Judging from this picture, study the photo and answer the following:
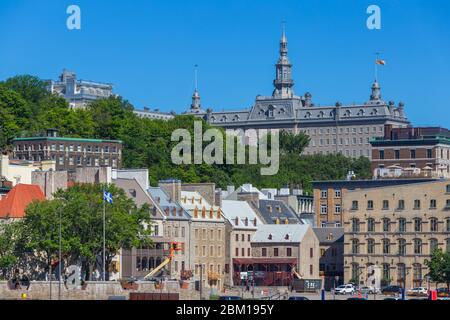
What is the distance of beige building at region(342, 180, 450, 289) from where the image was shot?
140m

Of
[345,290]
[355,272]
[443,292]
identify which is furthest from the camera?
[355,272]

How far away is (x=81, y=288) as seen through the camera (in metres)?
106

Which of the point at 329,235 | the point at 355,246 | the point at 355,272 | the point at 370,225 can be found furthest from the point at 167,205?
the point at 329,235

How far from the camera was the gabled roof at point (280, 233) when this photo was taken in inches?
5807

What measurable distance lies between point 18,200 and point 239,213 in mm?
27765

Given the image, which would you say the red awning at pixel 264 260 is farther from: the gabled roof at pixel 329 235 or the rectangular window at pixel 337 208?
the rectangular window at pixel 337 208

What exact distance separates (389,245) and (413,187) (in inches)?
211

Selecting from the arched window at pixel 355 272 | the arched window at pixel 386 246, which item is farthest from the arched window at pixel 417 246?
the arched window at pixel 355 272

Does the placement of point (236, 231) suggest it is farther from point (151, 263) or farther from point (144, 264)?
point (144, 264)

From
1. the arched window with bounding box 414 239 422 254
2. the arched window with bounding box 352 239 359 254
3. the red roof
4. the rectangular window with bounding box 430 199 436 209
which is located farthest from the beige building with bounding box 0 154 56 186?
the rectangular window with bounding box 430 199 436 209

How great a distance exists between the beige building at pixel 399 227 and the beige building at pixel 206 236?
1112 centimetres

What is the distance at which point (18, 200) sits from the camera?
129m
